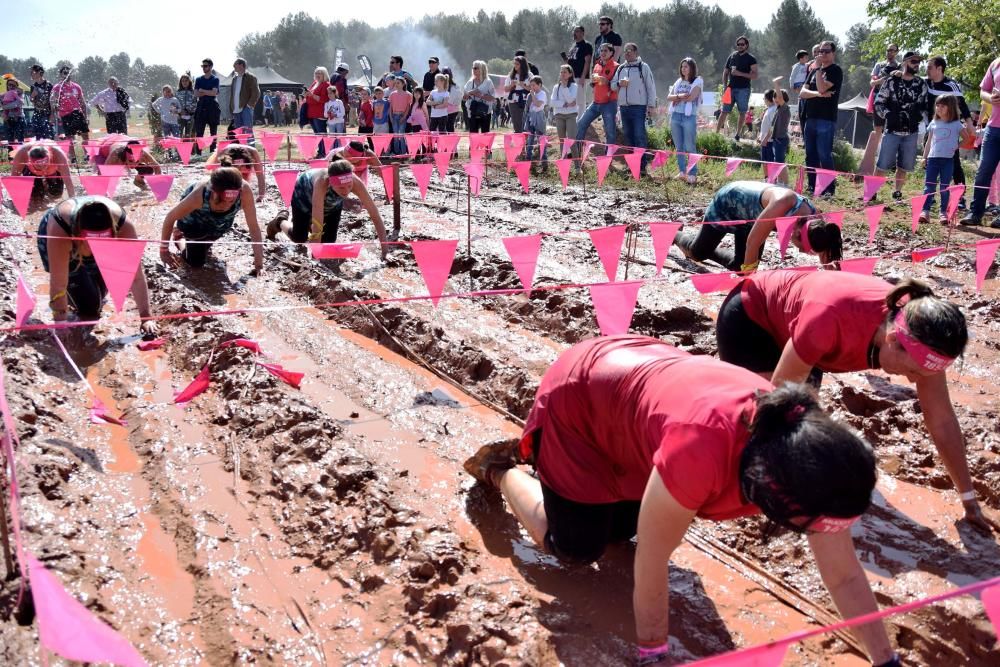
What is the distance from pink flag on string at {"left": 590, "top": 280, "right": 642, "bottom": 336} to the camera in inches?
187

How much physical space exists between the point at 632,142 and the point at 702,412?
11.6m

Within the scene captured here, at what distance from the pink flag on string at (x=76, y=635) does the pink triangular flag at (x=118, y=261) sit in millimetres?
3061

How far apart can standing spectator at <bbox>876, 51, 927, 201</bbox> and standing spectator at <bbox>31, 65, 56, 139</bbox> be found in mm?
15567

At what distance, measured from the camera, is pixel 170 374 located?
5.75 meters

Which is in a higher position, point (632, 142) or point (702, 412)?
point (632, 142)

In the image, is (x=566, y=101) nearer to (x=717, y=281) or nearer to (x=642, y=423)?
(x=717, y=281)

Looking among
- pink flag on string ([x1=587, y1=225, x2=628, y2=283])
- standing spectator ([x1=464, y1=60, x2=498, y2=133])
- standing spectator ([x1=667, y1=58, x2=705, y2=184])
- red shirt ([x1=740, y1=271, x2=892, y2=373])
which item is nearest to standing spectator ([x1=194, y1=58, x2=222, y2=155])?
standing spectator ([x1=464, y1=60, x2=498, y2=133])

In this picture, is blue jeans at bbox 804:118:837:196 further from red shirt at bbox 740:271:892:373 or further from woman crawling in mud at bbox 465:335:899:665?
woman crawling in mud at bbox 465:335:899:665

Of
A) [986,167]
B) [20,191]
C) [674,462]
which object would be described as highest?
[986,167]

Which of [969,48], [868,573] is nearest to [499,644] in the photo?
[868,573]

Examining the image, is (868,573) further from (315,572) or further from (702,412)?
(315,572)

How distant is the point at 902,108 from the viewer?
10.0 meters

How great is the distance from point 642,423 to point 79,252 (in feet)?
17.8

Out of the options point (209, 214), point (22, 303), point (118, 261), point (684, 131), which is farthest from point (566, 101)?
point (118, 261)
